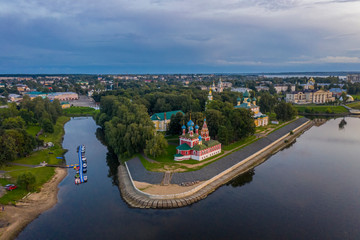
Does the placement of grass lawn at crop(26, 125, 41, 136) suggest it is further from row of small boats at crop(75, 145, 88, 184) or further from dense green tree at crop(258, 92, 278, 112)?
dense green tree at crop(258, 92, 278, 112)

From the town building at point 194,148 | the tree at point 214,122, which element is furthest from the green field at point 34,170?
the tree at point 214,122

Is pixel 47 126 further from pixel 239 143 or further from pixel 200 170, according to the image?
pixel 239 143

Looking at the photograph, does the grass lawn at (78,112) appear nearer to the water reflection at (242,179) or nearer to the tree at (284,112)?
the tree at (284,112)

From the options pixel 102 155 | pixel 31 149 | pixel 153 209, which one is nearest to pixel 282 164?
pixel 153 209

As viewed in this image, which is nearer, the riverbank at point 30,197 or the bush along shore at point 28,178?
the riverbank at point 30,197

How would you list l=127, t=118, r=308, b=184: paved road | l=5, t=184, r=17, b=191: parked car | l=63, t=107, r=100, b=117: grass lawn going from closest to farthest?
l=5, t=184, r=17, b=191: parked car < l=127, t=118, r=308, b=184: paved road < l=63, t=107, r=100, b=117: grass lawn

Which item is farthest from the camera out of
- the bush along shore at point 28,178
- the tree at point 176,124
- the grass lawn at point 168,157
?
the tree at point 176,124

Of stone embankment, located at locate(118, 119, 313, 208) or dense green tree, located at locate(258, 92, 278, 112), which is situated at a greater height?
dense green tree, located at locate(258, 92, 278, 112)

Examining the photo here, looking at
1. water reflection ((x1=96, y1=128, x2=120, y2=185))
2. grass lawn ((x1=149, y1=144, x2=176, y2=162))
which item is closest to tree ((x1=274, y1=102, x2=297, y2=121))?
grass lawn ((x1=149, y1=144, x2=176, y2=162))
